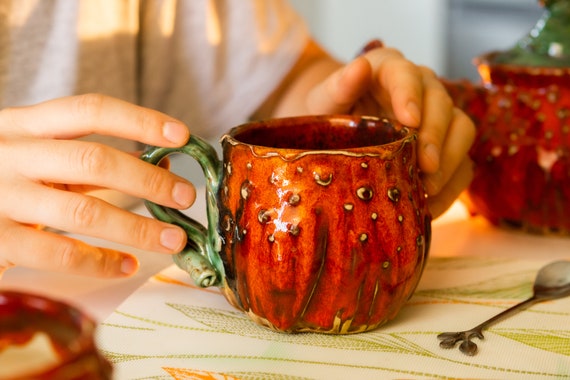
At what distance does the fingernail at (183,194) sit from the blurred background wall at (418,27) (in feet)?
7.42

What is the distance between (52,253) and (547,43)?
0.46m

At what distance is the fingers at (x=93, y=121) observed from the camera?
463mm

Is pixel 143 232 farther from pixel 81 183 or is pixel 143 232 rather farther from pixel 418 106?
pixel 418 106

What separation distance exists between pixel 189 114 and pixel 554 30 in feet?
1.64

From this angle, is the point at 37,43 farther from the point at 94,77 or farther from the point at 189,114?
the point at 189,114

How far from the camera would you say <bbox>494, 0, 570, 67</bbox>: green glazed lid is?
654 millimetres

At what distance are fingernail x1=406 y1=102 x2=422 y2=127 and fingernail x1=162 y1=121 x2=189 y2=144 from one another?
168 millimetres

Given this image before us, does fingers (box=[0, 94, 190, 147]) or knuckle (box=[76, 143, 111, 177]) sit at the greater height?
fingers (box=[0, 94, 190, 147])

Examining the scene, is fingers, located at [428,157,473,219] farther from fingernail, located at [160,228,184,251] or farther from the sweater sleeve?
the sweater sleeve

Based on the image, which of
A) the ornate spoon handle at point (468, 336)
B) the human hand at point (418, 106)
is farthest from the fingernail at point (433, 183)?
the ornate spoon handle at point (468, 336)

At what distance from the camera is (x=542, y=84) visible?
2.09ft

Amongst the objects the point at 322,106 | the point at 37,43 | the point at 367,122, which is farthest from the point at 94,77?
the point at 367,122

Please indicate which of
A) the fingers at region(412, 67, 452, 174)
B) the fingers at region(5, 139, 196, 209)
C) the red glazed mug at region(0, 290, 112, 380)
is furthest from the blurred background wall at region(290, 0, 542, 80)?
the red glazed mug at region(0, 290, 112, 380)

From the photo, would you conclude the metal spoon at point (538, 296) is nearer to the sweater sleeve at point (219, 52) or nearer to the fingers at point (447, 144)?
the fingers at point (447, 144)
